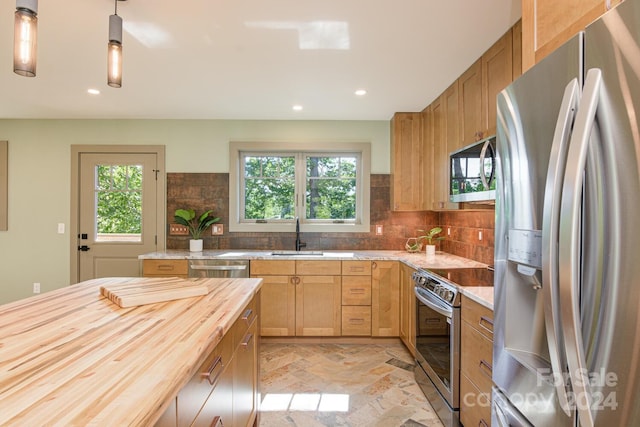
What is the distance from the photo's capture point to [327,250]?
376 centimetres

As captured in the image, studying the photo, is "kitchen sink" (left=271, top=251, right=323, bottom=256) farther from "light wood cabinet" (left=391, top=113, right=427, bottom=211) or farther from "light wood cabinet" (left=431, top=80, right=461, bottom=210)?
"light wood cabinet" (left=431, top=80, right=461, bottom=210)

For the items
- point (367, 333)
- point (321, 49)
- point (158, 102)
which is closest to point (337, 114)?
point (321, 49)

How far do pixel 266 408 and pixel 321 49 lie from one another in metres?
2.49

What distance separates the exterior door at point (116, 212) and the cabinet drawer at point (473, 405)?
344 centimetres

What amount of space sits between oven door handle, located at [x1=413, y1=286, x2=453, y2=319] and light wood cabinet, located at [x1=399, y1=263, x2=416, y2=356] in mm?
245

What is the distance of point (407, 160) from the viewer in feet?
11.6

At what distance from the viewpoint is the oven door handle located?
1.97 meters

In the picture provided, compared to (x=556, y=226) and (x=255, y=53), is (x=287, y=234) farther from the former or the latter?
(x=556, y=226)

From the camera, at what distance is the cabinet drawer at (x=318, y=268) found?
3.21 m

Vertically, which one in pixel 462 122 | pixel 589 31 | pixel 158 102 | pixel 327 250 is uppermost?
pixel 158 102

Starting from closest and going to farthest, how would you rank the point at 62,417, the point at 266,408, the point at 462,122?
the point at 62,417 → the point at 266,408 → the point at 462,122

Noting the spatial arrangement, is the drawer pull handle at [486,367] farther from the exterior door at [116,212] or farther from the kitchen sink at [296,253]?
the exterior door at [116,212]

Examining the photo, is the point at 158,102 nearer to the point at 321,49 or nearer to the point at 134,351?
the point at 321,49

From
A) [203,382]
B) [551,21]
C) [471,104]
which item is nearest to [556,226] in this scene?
[551,21]
